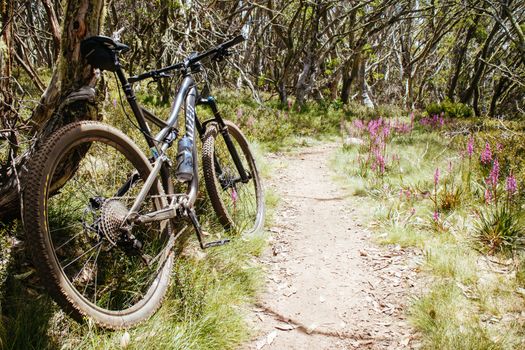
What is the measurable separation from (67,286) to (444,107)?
1589 centimetres

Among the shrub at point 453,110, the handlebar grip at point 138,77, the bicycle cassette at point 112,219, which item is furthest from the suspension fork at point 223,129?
the shrub at point 453,110

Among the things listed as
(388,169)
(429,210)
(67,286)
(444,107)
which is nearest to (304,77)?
(444,107)

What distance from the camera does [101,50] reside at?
255 cm

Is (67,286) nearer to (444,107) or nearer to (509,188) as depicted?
(509,188)

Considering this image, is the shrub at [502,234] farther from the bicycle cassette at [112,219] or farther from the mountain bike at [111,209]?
the bicycle cassette at [112,219]

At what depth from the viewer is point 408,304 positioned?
3.37m

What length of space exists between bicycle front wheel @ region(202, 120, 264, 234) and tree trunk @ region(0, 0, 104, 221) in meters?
1.43

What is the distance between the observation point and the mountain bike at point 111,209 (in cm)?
206

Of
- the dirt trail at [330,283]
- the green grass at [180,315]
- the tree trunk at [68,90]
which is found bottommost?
the dirt trail at [330,283]

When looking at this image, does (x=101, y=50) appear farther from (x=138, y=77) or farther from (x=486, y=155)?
(x=486, y=155)

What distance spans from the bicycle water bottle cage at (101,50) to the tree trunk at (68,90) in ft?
0.79

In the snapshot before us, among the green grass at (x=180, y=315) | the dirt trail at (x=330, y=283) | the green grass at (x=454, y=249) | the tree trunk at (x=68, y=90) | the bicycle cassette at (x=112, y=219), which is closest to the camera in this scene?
the green grass at (x=180, y=315)

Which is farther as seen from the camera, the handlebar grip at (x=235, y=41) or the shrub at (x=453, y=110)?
the shrub at (x=453, y=110)

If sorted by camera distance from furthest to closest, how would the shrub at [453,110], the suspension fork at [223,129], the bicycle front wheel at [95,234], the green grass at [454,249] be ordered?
the shrub at [453,110], the suspension fork at [223,129], the green grass at [454,249], the bicycle front wheel at [95,234]
